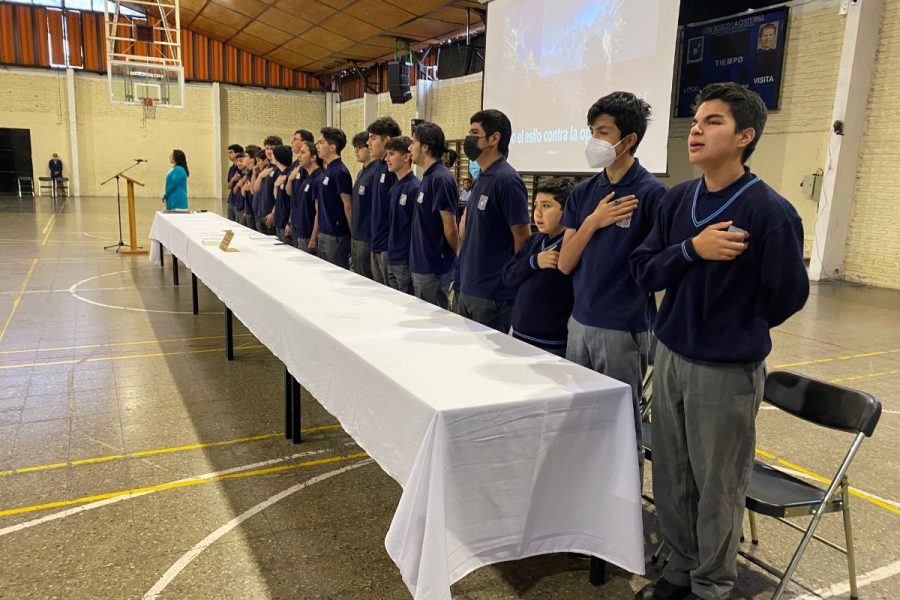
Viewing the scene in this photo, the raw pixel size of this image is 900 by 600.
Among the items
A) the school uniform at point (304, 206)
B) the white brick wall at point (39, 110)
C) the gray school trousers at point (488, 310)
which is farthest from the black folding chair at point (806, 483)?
the white brick wall at point (39, 110)

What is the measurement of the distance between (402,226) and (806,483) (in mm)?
3044

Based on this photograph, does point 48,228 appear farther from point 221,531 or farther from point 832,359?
point 832,359

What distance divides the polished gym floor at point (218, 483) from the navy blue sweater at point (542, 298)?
855mm

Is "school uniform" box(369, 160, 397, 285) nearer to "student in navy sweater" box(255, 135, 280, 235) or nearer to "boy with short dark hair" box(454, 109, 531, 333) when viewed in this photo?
"boy with short dark hair" box(454, 109, 531, 333)

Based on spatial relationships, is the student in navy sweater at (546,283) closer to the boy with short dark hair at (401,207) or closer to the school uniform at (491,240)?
the school uniform at (491,240)

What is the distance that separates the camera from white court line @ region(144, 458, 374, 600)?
2.15m

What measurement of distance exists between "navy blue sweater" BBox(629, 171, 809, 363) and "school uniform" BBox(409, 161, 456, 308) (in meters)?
2.07

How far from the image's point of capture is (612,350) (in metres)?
2.32

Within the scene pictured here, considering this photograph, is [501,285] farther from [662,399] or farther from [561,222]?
[662,399]

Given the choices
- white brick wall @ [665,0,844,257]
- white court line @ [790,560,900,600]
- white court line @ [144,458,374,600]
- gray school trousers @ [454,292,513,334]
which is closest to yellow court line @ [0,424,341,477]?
white court line @ [144,458,374,600]

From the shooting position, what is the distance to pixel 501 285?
3207 mm

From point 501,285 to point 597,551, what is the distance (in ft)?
4.97

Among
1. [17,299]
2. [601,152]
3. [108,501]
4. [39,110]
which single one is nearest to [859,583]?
[601,152]

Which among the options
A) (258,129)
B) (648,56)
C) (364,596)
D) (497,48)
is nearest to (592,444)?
(364,596)
